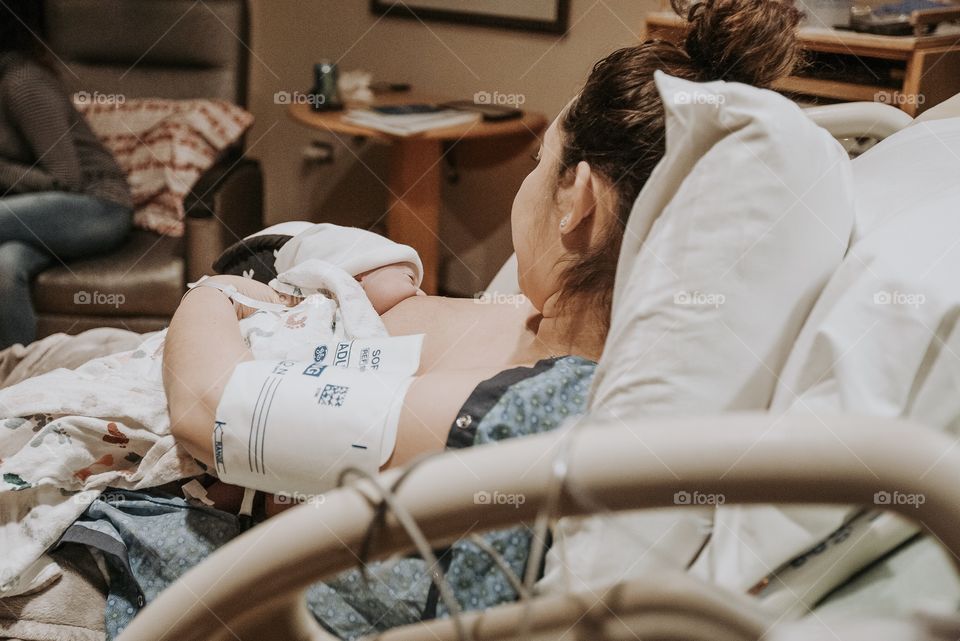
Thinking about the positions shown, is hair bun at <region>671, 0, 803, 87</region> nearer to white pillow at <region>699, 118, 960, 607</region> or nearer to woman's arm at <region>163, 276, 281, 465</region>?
white pillow at <region>699, 118, 960, 607</region>

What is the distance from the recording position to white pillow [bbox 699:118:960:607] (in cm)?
67

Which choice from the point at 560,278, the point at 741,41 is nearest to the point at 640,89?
the point at 741,41

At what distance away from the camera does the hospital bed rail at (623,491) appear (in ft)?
1.48

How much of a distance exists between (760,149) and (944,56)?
1.34m

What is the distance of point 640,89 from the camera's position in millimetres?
1038

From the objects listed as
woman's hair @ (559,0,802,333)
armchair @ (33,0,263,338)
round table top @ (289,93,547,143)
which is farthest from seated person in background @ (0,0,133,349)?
woman's hair @ (559,0,802,333)

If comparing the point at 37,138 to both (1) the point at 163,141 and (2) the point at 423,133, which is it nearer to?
(1) the point at 163,141

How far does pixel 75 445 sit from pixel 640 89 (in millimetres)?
796

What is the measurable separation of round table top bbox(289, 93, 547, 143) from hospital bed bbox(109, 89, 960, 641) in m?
2.20

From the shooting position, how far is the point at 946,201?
78 centimetres

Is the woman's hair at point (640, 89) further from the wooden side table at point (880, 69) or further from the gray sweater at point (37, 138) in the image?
the gray sweater at point (37, 138)

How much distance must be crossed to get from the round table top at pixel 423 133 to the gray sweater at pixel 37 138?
0.65 m

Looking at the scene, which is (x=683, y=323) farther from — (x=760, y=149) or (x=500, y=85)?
(x=500, y=85)

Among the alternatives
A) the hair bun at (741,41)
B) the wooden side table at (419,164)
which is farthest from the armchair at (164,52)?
the hair bun at (741,41)
